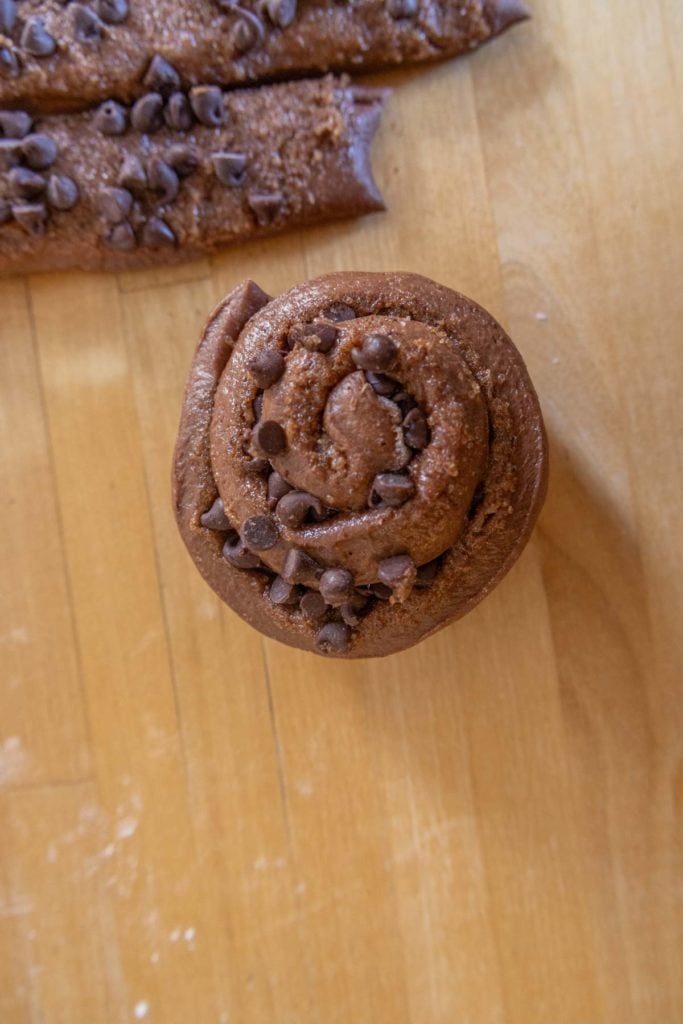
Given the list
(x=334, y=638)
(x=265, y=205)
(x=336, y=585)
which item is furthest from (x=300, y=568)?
(x=265, y=205)

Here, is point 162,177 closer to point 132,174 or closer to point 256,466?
point 132,174

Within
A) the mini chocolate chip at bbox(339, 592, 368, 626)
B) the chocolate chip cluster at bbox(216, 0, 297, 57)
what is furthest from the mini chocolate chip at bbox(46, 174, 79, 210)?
the mini chocolate chip at bbox(339, 592, 368, 626)

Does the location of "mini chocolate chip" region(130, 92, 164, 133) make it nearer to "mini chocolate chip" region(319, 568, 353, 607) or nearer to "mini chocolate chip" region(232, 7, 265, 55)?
"mini chocolate chip" region(232, 7, 265, 55)

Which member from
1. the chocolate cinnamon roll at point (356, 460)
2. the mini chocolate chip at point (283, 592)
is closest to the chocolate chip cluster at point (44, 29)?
the chocolate cinnamon roll at point (356, 460)

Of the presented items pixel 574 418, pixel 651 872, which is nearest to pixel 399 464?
pixel 574 418

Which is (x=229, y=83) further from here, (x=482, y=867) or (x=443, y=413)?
(x=482, y=867)
